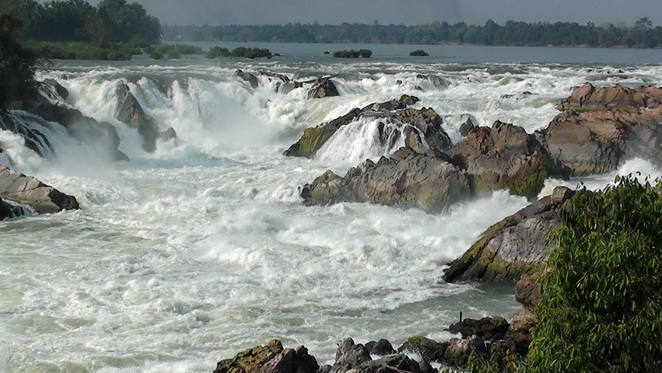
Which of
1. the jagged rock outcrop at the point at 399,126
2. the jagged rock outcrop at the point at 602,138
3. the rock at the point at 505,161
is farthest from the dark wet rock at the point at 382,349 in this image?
the jagged rock outcrop at the point at 399,126

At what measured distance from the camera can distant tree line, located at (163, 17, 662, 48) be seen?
131375 millimetres

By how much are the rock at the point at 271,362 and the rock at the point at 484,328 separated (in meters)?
2.99

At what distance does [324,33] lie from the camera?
179125mm

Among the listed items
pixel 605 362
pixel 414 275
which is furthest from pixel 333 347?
pixel 605 362

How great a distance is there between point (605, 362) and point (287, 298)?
8.69m

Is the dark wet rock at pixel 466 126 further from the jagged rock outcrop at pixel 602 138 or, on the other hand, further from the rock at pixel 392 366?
the rock at pixel 392 366

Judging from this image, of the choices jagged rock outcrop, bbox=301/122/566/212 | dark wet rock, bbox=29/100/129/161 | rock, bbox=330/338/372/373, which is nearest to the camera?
rock, bbox=330/338/372/373

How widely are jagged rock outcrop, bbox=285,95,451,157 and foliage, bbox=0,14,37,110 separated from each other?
373 inches

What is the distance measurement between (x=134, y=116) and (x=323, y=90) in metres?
8.57

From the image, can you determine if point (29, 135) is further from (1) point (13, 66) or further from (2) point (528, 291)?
(2) point (528, 291)

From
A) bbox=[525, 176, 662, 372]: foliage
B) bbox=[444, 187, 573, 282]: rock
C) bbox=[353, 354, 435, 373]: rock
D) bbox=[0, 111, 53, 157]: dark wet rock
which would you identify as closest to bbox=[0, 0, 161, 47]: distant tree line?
bbox=[0, 111, 53, 157]: dark wet rock

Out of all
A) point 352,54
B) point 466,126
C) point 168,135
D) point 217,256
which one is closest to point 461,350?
point 217,256

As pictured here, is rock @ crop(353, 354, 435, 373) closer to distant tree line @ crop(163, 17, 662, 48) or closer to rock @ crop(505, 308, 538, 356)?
rock @ crop(505, 308, 538, 356)

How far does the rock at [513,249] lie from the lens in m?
16.7
